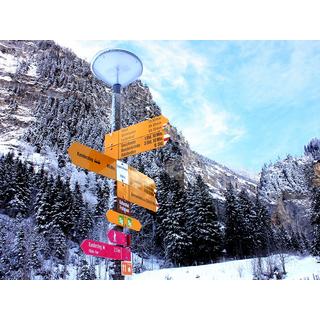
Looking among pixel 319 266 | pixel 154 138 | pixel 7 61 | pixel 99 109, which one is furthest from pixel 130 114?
pixel 154 138

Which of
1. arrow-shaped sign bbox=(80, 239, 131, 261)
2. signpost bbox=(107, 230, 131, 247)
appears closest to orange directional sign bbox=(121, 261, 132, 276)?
arrow-shaped sign bbox=(80, 239, 131, 261)

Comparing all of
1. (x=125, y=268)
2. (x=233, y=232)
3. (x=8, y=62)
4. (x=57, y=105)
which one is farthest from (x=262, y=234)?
(x=8, y=62)

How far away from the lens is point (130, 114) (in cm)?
9350

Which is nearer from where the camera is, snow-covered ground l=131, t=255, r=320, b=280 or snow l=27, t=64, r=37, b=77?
snow-covered ground l=131, t=255, r=320, b=280

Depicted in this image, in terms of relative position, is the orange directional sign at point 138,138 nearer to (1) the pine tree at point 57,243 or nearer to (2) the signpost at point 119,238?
(2) the signpost at point 119,238

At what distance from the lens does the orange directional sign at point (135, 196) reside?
5.38m

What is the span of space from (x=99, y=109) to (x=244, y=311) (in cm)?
8980

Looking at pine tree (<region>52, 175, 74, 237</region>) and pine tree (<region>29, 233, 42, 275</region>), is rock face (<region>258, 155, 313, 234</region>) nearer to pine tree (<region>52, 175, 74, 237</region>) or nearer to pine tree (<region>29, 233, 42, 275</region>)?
pine tree (<region>52, 175, 74, 237</region>)

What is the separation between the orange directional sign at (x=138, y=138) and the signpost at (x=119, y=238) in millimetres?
1189

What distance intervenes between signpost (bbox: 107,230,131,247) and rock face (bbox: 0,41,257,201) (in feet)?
198

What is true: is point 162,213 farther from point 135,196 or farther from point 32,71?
point 32,71

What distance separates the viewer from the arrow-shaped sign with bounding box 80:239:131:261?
4.52 metres

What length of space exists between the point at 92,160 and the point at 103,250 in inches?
48.2

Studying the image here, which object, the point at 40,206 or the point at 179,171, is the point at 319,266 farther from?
the point at 179,171
